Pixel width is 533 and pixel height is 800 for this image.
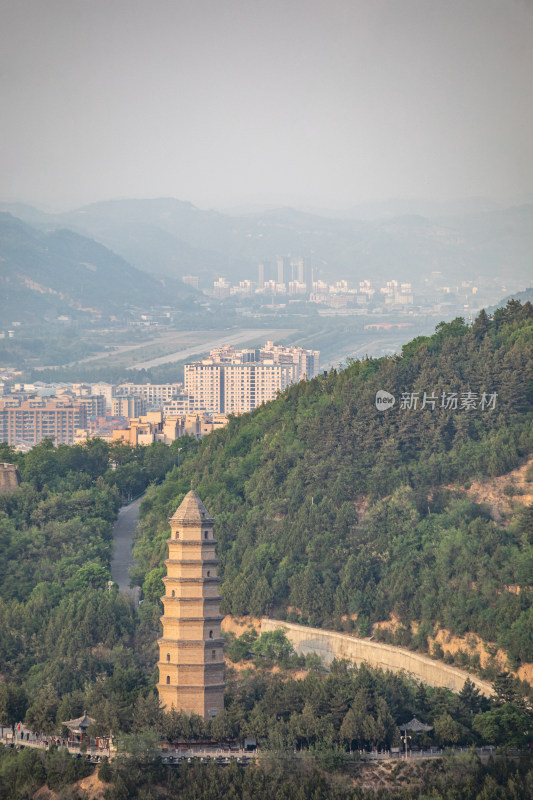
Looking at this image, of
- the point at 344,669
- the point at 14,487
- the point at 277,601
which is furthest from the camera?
the point at 14,487

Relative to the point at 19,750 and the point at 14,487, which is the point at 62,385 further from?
the point at 19,750

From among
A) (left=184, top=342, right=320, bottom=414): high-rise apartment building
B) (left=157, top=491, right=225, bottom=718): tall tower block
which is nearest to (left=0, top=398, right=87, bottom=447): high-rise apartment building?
(left=184, top=342, right=320, bottom=414): high-rise apartment building

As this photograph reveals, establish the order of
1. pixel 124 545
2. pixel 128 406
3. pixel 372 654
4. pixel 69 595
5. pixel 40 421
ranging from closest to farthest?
pixel 372 654
pixel 69 595
pixel 124 545
pixel 40 421
pixel 128 406

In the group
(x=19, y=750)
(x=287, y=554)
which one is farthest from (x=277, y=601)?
(x=19, y=750)

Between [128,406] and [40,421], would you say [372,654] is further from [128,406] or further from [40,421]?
[128,406]

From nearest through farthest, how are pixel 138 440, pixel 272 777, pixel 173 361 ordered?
pixel 272 777
pixel 138 440
pixel 173 361

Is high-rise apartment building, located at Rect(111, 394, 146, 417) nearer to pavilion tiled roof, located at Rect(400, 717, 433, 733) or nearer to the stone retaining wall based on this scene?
the stone retaining wall

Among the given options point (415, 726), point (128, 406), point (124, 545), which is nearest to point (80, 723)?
point (415, 726)
